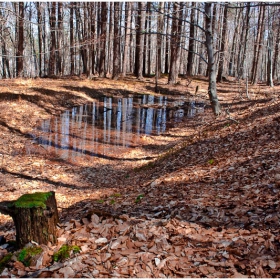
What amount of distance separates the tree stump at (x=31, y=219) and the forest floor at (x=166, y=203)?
210 mm

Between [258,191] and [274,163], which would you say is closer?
[258,191]

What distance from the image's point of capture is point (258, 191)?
17.1 feet

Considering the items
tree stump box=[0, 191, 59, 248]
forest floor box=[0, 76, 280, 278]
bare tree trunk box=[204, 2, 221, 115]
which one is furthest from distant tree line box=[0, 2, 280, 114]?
tree stump box=[0, 191, 59, 248]

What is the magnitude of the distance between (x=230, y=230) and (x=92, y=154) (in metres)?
8.71

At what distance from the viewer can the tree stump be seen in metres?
3.82

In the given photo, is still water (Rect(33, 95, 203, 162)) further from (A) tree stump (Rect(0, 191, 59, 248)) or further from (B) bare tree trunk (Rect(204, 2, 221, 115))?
(A) tree stump (Rect(0, 191, 59, 248))

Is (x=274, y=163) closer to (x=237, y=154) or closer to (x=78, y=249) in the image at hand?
(x=237, y=154)

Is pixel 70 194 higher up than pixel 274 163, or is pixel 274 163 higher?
pixel 274 163

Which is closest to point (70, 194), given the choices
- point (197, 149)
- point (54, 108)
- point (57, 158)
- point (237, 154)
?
point (57, 158)

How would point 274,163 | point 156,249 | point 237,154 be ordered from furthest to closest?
point 237,154
point 274,163
point 156,249

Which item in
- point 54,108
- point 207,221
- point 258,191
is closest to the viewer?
point 207,221

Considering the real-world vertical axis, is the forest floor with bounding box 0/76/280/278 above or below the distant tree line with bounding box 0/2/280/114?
below

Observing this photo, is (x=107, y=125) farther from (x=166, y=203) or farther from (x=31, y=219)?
(x=31, y=219)

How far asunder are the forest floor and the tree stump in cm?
21
